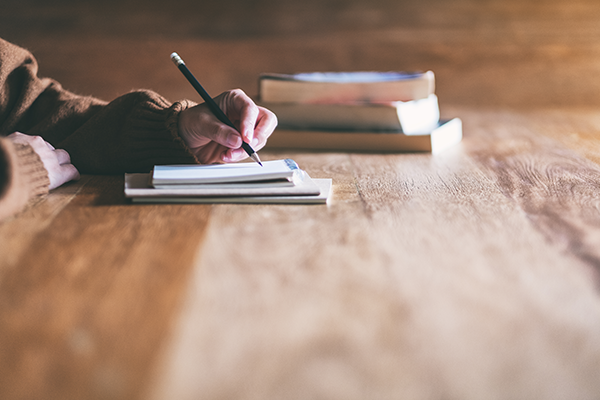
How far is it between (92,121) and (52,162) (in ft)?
0.40

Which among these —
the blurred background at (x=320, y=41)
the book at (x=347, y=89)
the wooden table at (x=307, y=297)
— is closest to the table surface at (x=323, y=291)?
the wooden table at (x=307, y=297)

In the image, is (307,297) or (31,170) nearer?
(307,297)

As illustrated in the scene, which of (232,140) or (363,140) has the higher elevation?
(232,140)

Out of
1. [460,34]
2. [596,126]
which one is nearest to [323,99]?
[596,126]

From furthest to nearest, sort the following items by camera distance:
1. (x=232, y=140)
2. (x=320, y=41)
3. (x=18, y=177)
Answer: (x=320, y=41)
(x=232, y=140)
(x=18, y=177)

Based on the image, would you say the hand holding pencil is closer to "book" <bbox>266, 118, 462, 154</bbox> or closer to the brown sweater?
the brown sweater

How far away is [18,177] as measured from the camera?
56cm

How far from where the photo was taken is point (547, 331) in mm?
359

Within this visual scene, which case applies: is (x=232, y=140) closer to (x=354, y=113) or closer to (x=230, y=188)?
(x=230, y=188)

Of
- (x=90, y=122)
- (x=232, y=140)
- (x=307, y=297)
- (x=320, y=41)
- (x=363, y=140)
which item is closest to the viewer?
(x=307, y=297)

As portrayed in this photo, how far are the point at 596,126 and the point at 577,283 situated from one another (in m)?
1.01

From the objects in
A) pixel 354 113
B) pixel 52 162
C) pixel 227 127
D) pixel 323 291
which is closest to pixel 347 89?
pixel 354 113

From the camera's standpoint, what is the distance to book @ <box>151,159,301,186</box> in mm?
634

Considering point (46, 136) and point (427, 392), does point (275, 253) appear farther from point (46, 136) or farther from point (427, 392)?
point (46, 136)
